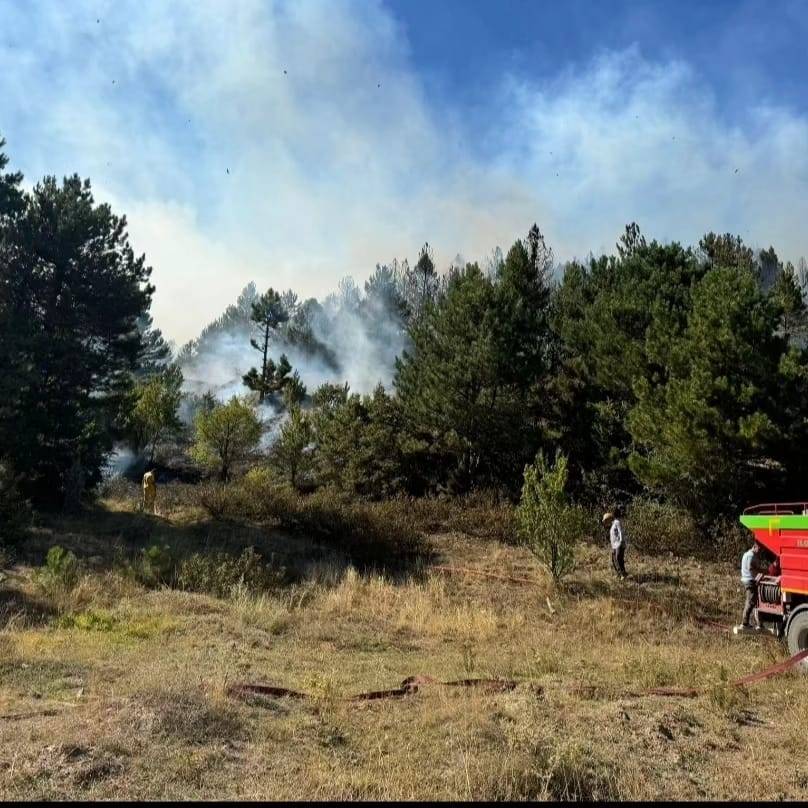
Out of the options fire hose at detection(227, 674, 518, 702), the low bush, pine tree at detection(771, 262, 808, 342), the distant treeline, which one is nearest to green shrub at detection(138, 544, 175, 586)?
the distant treeline

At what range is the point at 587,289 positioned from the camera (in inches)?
1278

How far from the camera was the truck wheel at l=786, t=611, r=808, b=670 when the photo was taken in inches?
372

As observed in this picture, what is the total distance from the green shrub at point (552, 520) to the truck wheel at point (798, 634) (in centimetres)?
577

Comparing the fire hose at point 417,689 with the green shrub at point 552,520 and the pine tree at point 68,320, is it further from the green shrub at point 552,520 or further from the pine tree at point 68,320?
the pine tree at point 68,320

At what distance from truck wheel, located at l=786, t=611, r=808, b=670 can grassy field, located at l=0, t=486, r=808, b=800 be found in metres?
0.51

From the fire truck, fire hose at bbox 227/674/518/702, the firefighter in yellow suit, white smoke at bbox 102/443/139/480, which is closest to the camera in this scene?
fire hose at bbox 227/674/518/702

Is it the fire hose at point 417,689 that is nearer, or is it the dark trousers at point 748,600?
the fire hose at point 417,689

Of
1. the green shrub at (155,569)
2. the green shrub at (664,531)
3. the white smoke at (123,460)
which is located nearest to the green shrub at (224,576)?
the green shrub at (155,569)

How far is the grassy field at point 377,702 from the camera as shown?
4.49 m

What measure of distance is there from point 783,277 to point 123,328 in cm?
3567

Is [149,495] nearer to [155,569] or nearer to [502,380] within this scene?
[155,569]

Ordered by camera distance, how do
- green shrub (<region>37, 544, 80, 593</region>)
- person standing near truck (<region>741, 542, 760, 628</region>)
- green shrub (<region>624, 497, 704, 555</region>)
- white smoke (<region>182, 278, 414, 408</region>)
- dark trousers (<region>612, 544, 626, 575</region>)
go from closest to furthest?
person standing near truck (<region>741, 542, 760, 628</region>) < green shrub (<region>37, 544, 80, 593</region>) < dark trousers (<region>612, 544, 626, 575</region>) < green shrub (<region>624, 497, 704, 555</region>) < white smoke (<region>182, 278, 414, 408</region>)

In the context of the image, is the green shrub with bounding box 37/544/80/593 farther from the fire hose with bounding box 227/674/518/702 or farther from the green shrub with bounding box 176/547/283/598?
the fire hose with bounding box 227/674/518/702

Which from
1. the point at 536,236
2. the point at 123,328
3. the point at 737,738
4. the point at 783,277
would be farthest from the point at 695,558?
the point at 536,236
